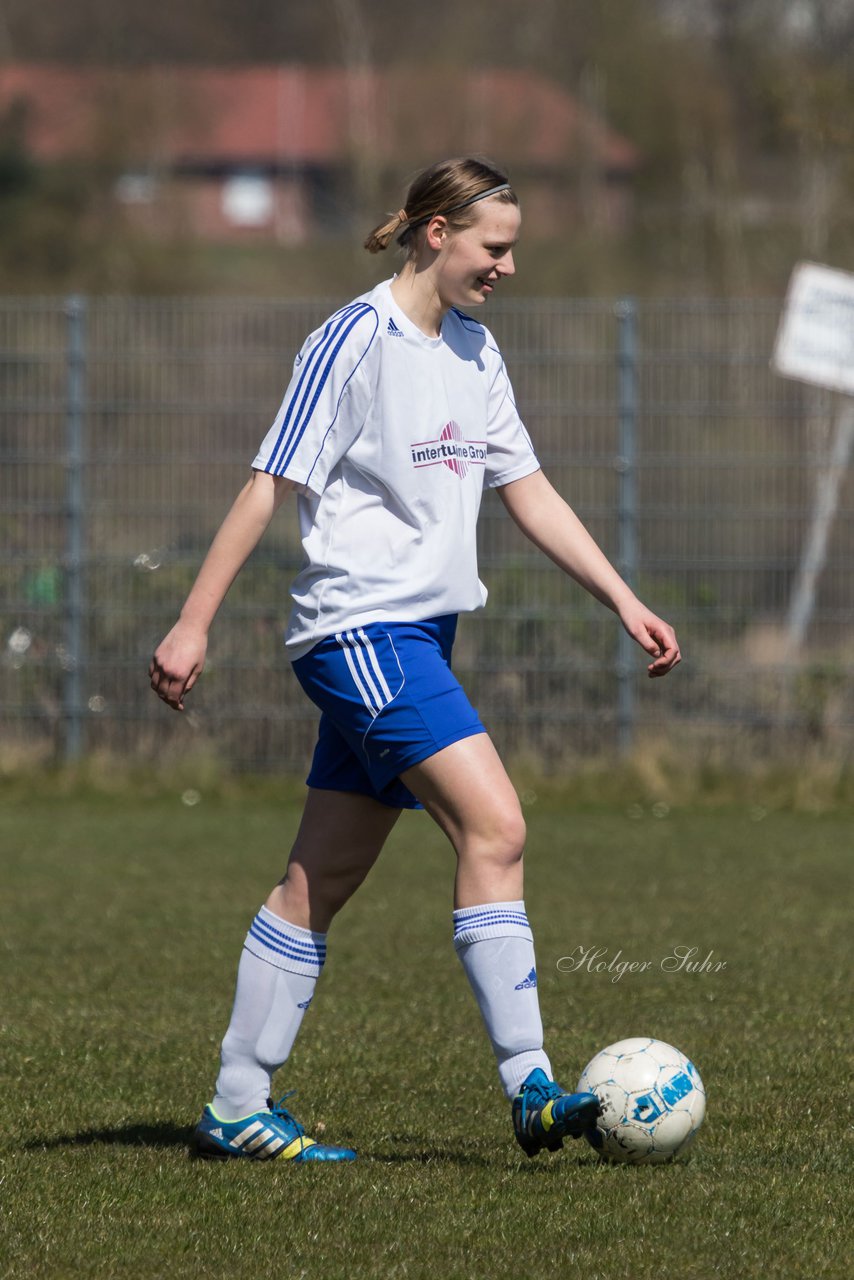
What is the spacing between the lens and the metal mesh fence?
1204cm

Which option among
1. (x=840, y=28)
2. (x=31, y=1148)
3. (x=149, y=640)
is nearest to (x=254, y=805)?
(x=149, y=640)

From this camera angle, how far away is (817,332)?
1197 cm

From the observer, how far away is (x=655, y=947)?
7246 mm

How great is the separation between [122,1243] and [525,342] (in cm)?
934

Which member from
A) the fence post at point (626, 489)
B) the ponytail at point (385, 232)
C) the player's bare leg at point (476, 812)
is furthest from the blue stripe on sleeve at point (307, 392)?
the fence post at point (626, 489)

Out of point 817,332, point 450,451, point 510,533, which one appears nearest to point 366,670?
point 450,451

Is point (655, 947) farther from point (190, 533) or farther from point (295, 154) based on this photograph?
point (295, 154)

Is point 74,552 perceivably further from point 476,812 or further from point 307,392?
point 476,812

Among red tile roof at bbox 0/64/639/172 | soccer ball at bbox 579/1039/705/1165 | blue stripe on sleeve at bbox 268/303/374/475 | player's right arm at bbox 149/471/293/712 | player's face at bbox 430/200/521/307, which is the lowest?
soccer ball at bbox 579/1039/705/1165

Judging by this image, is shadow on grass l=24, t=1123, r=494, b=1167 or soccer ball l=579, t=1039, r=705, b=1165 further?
shadow on grass l=24, t=1123, r=494, b=1167

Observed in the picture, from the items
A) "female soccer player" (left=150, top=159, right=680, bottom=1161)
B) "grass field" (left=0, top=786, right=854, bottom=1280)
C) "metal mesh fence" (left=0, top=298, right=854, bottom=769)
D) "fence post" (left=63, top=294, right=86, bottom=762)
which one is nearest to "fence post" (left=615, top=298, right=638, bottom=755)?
"metal mesh fence" (left=0, top=298, right=854, bottom=769)

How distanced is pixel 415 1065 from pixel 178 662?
5.91 feet

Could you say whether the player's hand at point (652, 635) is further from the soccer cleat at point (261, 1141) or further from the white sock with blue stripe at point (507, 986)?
the soccer cleat at point (261, 1141)

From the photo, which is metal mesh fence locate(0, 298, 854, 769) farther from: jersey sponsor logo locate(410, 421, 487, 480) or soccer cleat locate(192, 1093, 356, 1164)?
soccer cleat locate(192, 1093, 356, 1164)
